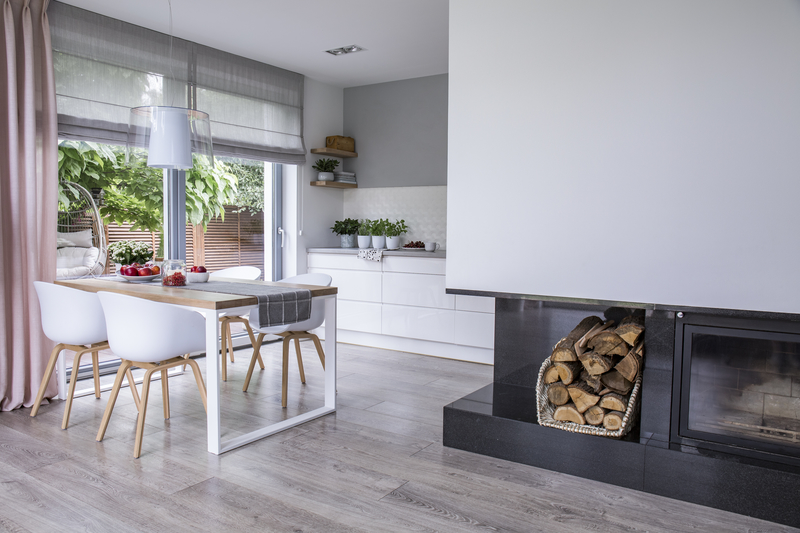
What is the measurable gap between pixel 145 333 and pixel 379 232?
3.12m

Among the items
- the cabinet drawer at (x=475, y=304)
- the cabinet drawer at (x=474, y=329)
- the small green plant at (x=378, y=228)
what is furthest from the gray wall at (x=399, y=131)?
the cabinet drawer at (x=474, y=329)

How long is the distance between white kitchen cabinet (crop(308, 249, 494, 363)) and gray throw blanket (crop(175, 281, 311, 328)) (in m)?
1.87

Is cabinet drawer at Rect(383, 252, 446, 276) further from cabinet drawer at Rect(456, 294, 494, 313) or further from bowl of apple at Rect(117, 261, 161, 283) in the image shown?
bowl of apple at Rect(117, 261, 161, 283)

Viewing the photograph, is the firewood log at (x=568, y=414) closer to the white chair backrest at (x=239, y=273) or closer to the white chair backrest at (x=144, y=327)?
the white chair backrest at (x=144, y=327)

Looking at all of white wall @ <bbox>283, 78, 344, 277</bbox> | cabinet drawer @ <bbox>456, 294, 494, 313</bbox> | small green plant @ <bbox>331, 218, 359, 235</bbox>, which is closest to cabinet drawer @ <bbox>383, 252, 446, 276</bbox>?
cabinet drawer @ <bbox>456, 294, 494, 313</bbox>

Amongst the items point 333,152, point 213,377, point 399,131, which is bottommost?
point 213,377

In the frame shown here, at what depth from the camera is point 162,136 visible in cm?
314

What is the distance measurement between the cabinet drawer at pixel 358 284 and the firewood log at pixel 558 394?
2.72m

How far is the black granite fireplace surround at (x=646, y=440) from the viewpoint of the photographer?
87.8 inches

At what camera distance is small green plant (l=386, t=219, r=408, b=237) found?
18.2 ft

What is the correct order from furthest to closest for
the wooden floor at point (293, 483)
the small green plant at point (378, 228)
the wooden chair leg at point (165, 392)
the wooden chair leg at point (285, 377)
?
the small green plant at point (378, 228), the wooden chair leg at point (285, 377), the wooden chair leg at point (165, 392), the wooden floor at point (293, 483)

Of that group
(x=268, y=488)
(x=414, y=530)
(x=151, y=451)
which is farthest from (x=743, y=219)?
(x=151, y=451)

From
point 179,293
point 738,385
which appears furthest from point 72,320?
point 738,385

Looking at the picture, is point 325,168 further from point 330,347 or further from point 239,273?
point 330,347
